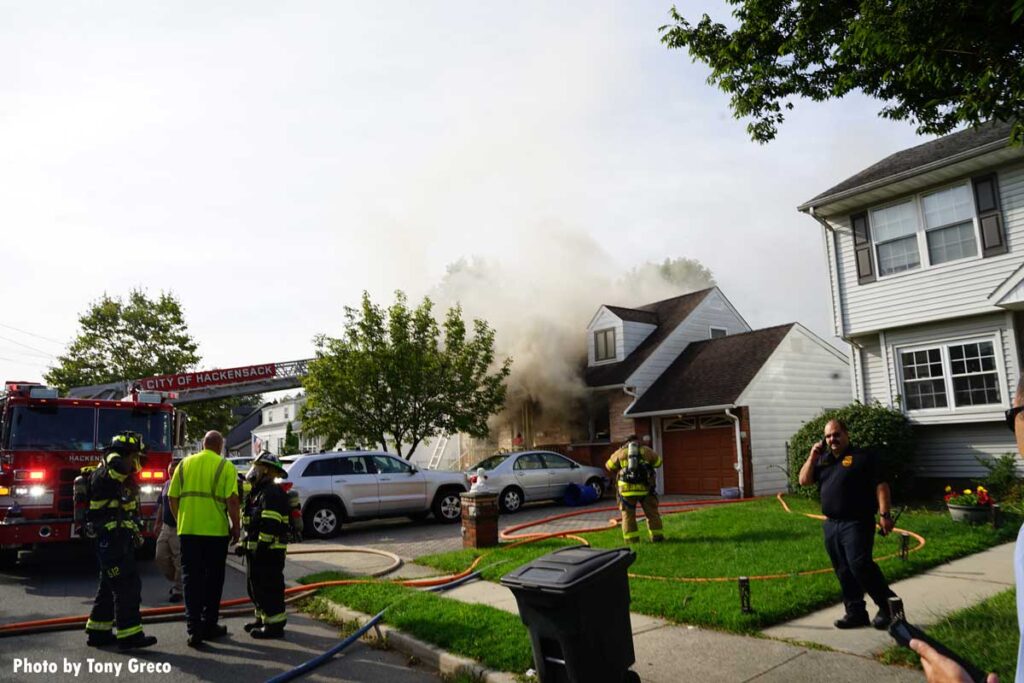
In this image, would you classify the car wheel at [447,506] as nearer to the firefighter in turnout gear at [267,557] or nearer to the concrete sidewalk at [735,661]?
the firefighter in turnout gear at [267,557]

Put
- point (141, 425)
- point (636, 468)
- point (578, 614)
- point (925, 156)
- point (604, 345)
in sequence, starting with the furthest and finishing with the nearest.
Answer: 1. point (604, 345)
2. point (925, 156)
3. point (141, 425)
4. point (636, 468)
5. point (578, 614)

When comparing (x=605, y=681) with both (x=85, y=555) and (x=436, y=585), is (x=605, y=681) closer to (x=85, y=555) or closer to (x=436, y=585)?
(x=436, y=585)

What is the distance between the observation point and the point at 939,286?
513 inches

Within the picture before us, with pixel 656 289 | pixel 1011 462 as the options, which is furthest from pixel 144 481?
pixel 656 289

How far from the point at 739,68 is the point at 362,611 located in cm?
751

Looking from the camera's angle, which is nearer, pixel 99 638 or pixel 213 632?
pixel 99 638

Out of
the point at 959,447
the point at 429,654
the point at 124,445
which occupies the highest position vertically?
the point at 124,445

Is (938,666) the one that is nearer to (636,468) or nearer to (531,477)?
(636,468)

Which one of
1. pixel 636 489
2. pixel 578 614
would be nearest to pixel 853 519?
pixel 578 614

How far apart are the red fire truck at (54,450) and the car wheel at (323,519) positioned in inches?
112

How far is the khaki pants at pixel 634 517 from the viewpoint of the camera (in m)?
8.89

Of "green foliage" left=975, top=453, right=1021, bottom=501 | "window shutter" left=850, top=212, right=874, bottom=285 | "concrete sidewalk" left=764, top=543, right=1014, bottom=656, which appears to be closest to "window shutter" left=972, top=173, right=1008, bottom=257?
"window shutter" left=850, top=212, right=874, bottom=285

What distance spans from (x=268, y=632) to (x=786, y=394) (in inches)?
618

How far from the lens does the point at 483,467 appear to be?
15.6m
